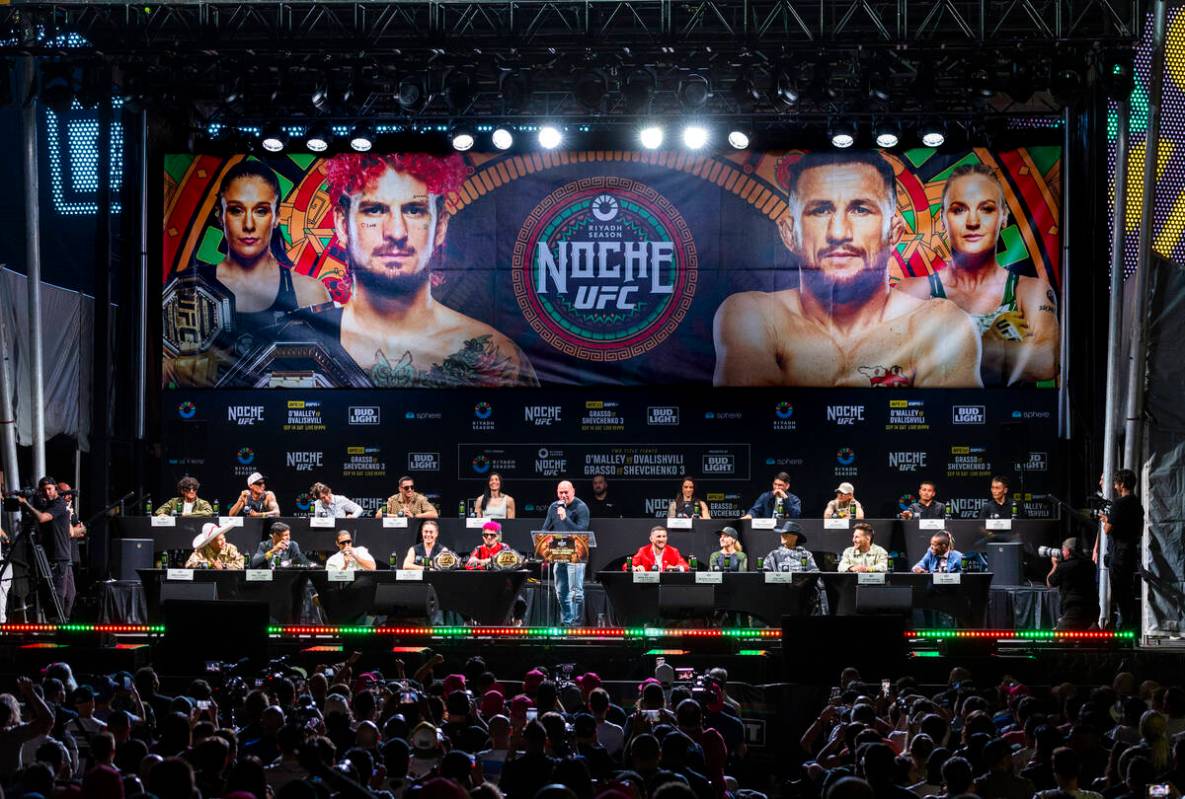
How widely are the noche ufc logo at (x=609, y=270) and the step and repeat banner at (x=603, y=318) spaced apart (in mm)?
32

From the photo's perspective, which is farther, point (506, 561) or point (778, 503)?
point (778, 503)

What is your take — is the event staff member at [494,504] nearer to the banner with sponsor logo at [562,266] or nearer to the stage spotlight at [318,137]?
the banner with sponsor logo at [562,266]

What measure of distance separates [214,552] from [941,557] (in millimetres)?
8492

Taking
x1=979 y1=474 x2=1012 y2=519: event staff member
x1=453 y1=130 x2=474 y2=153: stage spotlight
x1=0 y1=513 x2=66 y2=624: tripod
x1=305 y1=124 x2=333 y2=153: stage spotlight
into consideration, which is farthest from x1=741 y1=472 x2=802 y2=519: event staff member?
x1=0 y1=513 x2=66 y2=624: tripod

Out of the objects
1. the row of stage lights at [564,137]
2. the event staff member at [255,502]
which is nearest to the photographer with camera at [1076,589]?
the row of stage lights at [564,137]

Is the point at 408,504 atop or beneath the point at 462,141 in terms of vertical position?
beneath

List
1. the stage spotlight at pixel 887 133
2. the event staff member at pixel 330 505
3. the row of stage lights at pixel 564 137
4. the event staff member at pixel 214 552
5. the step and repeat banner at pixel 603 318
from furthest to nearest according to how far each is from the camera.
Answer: the step and repeat banner at pixel 603 318, the row of stage lights at pixel 564 137, the stage spotlight at pixel 887 133, the event staff member at pixel 330 505, the event staff member at pixel 214 552

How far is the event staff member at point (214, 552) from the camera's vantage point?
56.5 ft

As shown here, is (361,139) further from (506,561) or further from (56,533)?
(506,561)

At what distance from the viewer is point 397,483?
2152 cm

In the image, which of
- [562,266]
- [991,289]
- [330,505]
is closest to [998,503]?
[991,289]

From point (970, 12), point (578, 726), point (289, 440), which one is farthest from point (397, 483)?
point (578, 726)

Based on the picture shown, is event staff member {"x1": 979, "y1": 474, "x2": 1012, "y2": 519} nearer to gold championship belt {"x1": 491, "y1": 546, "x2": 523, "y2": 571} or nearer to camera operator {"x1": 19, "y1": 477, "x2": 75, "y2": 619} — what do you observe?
gold championship belt {"x1": 491, "y1": 546, "x2": 523, "y2": 571}

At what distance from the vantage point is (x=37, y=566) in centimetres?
1712
